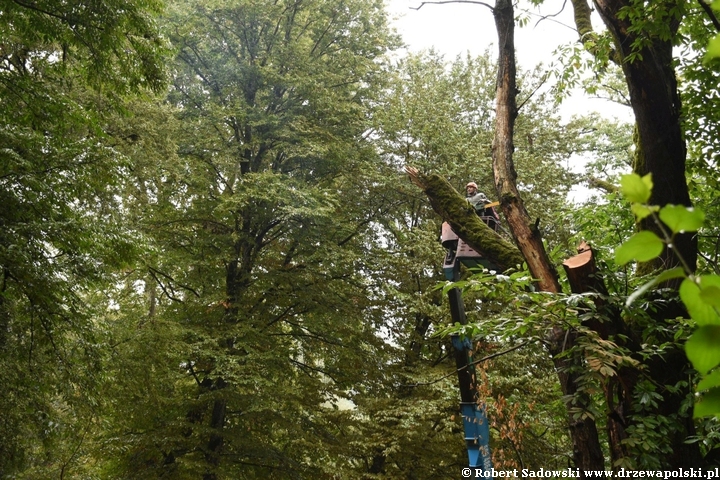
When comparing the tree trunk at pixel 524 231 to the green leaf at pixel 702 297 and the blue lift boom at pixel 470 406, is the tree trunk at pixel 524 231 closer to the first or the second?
the blue lift boom at pixel 470 406

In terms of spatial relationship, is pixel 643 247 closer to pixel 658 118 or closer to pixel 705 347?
pixel 705 347

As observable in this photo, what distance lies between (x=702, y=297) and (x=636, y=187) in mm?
138

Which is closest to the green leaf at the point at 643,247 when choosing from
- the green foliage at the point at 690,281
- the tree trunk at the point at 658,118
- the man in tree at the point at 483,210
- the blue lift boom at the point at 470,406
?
the green foliage at the point at 690,281

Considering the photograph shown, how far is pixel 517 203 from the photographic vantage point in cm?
455

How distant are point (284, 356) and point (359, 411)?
184 centimetres

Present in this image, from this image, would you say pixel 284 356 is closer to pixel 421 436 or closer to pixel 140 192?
pixel 421 436

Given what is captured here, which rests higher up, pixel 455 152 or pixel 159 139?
pixel 455 152

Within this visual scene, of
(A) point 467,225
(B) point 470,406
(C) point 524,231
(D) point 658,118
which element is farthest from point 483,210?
(D) point 658,118

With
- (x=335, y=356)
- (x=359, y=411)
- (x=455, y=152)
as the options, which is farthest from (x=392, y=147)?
(x=359, y=411)

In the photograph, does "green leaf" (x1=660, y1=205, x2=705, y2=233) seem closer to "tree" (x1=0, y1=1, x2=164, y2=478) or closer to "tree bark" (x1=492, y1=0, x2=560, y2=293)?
"tree bark" (x1=492, y1=0, x2=560, y2=293)

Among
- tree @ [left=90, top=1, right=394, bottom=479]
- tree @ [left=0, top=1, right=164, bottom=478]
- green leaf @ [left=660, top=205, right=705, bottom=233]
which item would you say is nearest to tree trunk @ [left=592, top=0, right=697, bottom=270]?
green leaf @ [left=660, top=205, right=705, bottom=233]

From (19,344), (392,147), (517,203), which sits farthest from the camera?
(392,147)

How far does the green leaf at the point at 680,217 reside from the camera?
54 cm

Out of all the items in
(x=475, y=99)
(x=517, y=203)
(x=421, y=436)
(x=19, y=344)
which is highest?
(x=475, y=99)
